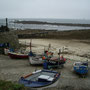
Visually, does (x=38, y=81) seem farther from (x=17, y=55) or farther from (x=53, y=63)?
(x=17, y=55)

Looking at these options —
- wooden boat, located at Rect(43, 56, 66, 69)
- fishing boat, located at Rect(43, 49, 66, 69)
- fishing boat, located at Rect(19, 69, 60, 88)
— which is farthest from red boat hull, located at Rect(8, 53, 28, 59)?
fishing boat, located at Rect(19, 69, 60, 88)

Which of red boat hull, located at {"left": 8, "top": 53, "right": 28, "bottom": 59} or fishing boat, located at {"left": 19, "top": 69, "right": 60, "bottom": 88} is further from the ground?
fishing boat, located at {"left": 19, "top": 69, "right": 60, "bottom": 88}

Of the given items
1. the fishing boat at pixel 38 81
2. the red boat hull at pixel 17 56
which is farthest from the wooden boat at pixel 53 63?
the fishing boat at pixel 38 81

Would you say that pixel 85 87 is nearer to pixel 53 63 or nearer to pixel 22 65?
pixel 53 63

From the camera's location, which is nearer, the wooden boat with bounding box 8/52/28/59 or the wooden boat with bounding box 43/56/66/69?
the wooden boat with bounding box 43/56/66/69

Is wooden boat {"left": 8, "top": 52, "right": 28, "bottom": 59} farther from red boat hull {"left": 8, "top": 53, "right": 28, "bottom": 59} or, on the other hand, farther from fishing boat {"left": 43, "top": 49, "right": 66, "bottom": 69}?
fishing boat {"left": 43, "top": 49, "right": 66, "bottom": 69}

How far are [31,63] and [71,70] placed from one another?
Answer: 5.45 m

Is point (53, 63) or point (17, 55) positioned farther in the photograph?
point (17, 55)

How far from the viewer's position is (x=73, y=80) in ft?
51.7

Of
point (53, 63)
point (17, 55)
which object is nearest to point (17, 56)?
point (17, 55)

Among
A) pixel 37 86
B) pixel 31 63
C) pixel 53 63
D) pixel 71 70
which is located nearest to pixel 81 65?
pixel 71 70

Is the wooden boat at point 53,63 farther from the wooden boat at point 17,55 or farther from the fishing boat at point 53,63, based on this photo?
the wooden boat at point 17,55

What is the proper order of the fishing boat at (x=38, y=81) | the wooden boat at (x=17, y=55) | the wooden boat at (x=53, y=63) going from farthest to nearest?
the wooden boat at (x=17, y=55), the wooden boat at (x=53, y=63), the fishing boat at (x=38, y=81)

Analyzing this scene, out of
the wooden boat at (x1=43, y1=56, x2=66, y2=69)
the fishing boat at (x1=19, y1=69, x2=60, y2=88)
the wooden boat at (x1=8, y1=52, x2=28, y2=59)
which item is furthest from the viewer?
the wooden boat at (x1=8, y1=52, x2=28, y2=59)
